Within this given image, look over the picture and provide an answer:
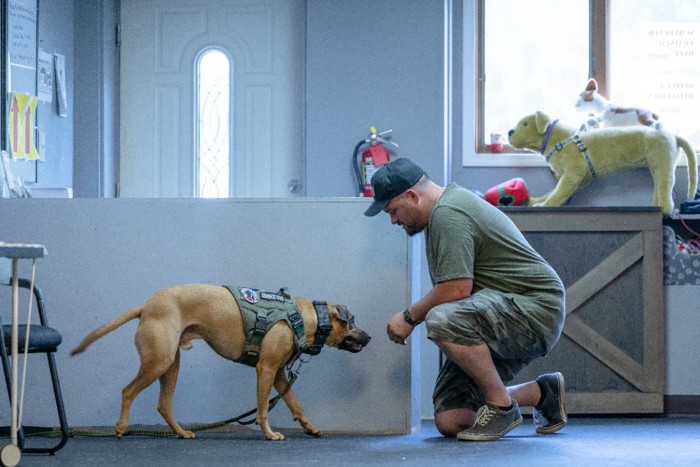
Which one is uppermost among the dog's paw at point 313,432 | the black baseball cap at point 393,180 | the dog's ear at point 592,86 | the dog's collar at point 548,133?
the dog's ear at point 592,86

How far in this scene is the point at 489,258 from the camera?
11.9ft

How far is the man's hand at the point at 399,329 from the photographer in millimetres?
3615

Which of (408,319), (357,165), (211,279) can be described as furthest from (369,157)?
(408,319)

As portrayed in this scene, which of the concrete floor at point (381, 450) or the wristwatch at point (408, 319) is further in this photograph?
the wristwatch at point (408, 319)

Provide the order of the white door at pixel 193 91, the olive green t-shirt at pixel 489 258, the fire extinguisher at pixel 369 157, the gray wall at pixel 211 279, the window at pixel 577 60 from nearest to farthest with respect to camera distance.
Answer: the olive green t-shirt at pixel 489 258 < the gray wall at pixel 211 279 < the fire extinguisher at pixel 369 157 < the window at pixel 577 60 < the white door at pixel 193 91

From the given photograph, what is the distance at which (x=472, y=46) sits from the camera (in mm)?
5789

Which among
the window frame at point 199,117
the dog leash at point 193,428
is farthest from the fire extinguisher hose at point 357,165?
the dog leash at point 193,428

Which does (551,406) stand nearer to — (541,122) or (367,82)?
(541,122)

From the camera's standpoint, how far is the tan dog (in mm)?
3533

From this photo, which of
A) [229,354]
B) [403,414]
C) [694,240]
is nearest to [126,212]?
[229,354]

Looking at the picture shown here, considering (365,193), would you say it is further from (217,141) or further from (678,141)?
(678,141)

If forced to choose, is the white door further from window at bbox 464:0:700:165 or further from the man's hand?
the man's hand

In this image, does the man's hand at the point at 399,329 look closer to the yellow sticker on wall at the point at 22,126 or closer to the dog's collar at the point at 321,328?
the dog's collar at the point at 321,328

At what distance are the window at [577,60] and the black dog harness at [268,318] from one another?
2.29 metres
